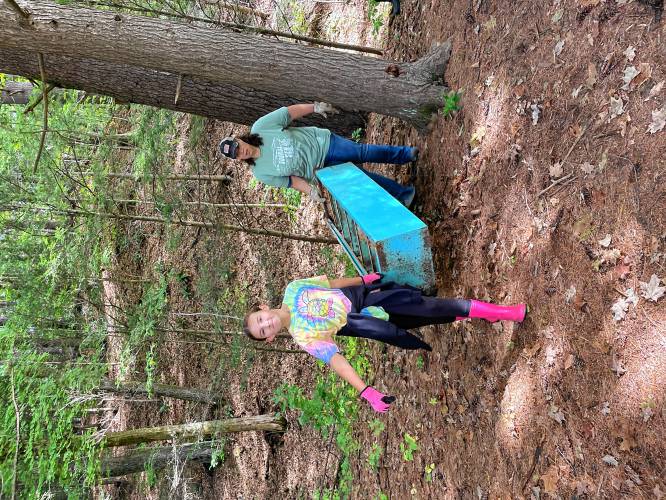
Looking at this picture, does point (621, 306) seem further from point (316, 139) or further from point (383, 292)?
point (316, 139)

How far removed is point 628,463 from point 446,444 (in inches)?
81.8

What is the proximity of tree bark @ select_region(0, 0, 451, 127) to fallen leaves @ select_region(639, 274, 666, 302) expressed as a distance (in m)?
2.97

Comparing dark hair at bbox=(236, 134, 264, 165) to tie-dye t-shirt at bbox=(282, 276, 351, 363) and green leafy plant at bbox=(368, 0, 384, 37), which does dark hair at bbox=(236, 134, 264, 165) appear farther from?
green leafy plant at bbox=(368, 0, 384, 37)

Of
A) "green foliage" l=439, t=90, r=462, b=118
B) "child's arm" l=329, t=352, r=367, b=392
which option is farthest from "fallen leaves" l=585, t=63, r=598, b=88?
"child's arm" l=329, t=352, r=367, b=392

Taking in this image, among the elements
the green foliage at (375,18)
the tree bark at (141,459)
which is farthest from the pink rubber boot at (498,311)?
the tree bark at (141,459)

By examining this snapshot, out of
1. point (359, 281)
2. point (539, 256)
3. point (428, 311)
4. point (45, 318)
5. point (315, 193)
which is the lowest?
point (45, 318)

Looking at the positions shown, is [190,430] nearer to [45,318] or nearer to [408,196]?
[45,318]

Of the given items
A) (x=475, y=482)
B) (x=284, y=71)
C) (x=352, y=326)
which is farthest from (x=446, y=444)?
(x=284, y=71)

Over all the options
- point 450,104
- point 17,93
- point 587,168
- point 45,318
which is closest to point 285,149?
Result: point 450,104

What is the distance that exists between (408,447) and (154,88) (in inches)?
189

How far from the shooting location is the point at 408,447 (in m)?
5.36

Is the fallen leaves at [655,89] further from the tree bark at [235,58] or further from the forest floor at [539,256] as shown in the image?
the tree bark at [235,58]

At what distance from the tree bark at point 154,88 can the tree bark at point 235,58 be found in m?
0.99

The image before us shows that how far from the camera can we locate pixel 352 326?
4086 mm
